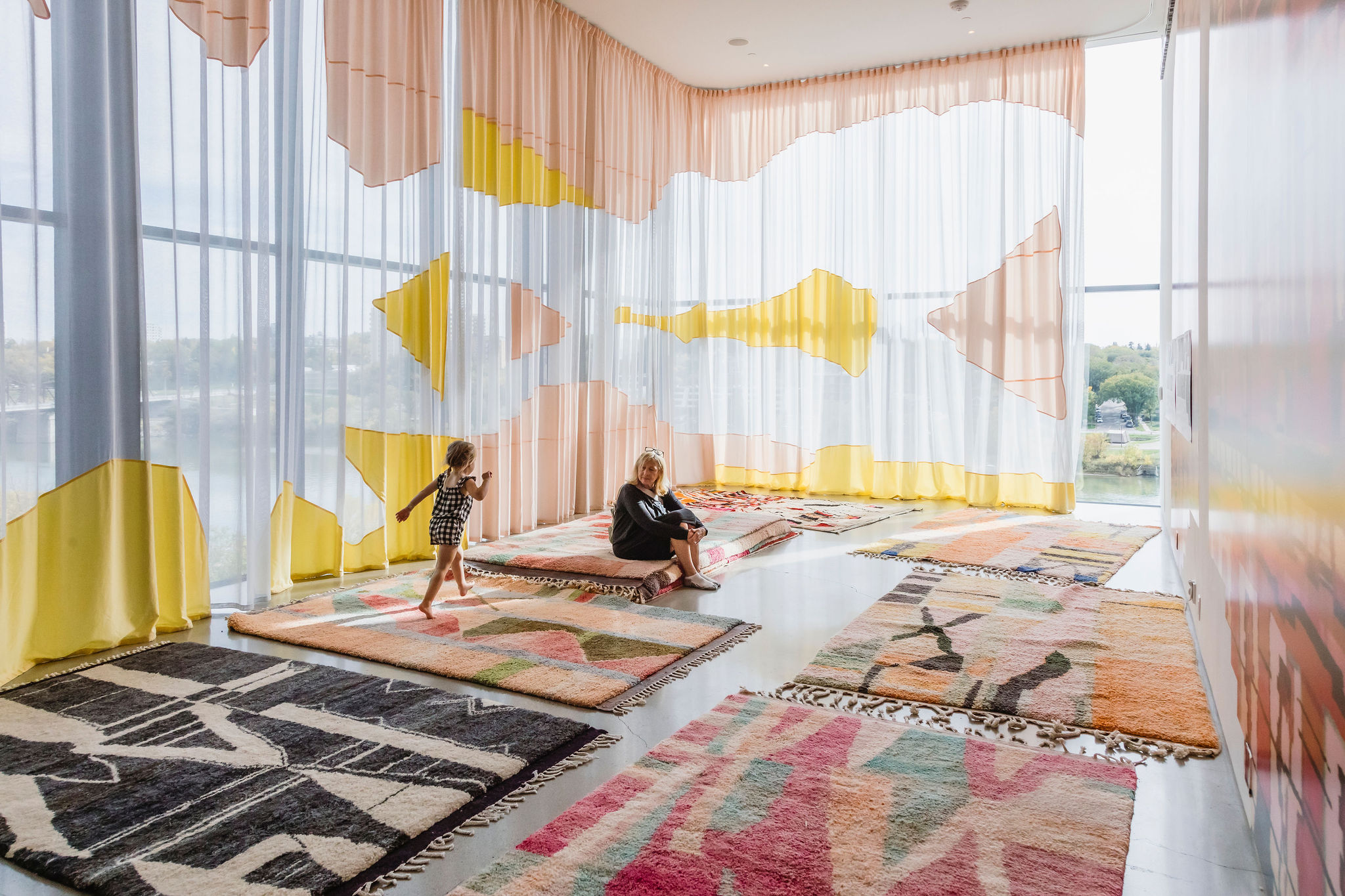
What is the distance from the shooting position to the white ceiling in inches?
235

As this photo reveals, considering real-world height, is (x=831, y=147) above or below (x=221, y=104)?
above

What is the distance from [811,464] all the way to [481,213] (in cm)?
376

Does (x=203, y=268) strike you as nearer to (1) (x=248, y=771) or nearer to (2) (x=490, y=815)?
(1) (x=248, y=771)

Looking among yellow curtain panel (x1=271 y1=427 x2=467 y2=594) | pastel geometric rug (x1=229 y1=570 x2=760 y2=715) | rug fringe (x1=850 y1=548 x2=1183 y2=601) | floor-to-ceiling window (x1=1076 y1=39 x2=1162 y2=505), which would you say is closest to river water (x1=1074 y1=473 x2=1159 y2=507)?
floor-to-ceiling window (x1=1076 y1=39 x2=1162 y2=505)

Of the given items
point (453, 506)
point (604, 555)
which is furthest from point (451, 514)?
point (604, 555)

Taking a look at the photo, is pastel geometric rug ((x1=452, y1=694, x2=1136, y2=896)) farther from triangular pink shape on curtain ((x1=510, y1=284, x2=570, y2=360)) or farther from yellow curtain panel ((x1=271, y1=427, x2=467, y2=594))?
triangular pink shape on curtain ((x1=510, y1=284, x2=570, y2=360))

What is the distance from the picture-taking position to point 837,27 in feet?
20.9

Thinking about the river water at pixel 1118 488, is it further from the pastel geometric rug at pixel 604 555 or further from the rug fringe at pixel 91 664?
the rug fringe at pixel 91 664

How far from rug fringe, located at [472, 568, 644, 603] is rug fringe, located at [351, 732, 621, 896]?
5.14ft

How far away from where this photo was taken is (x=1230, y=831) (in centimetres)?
201

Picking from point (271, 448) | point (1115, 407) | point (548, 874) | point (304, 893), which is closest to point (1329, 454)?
point (548, 874)

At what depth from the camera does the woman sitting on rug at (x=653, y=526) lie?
4.38 meters

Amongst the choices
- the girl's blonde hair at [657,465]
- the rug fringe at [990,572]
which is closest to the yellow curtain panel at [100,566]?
the girl's blonde hair at [657,465]

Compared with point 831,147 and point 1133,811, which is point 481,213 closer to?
point 831,147
